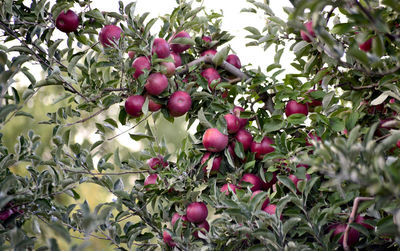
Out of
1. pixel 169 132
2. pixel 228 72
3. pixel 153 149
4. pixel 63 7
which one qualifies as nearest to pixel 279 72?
pixel 228 72

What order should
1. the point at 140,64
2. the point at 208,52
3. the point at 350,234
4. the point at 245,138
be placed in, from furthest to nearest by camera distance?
the point at 208,52 < the point at 245,138 < the point at 140,64 < the point at 350,234

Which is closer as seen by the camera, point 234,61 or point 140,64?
point 140,64

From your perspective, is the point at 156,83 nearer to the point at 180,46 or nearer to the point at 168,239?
the point at 180,46

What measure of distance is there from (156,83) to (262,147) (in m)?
0.41

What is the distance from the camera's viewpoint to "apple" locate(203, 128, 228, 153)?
138 cm

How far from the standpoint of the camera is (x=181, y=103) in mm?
1387

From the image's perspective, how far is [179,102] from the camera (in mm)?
1387

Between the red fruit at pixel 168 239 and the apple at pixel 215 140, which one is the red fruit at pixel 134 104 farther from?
the red fruit at pixel 168 239

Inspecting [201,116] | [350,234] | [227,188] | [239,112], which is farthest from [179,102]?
[350,234]

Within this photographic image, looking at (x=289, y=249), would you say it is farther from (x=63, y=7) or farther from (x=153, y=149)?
(x=63, y=7)

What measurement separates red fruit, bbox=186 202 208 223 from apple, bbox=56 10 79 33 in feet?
2.59

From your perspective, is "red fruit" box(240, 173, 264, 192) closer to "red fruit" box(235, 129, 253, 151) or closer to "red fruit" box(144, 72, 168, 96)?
"red fruit" box(235, 129, 253, 151)

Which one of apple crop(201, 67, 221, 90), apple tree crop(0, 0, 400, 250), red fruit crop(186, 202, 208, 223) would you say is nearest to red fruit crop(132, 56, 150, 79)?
apple tree crop(0, 0, 400, 250)

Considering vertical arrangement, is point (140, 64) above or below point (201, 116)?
above
